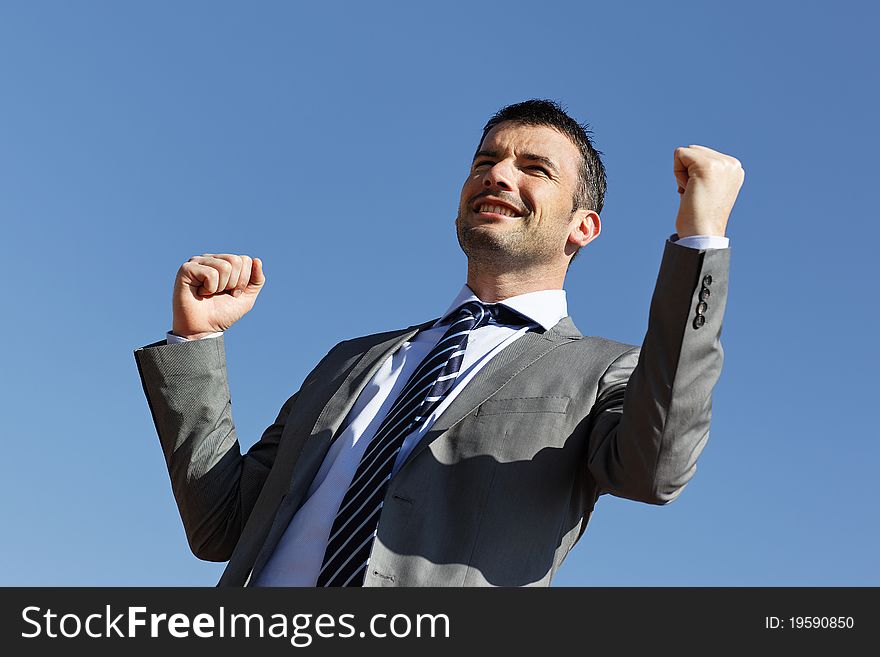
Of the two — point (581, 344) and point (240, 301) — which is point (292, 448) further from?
point (581, 344)

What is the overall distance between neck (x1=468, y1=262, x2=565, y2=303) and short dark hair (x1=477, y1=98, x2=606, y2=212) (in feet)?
1.33

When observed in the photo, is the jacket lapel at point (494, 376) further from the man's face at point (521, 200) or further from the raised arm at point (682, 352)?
the raised arm at point (682, 352)

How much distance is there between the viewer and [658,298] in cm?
329

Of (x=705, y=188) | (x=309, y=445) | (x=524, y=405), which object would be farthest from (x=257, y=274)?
(x=705, y=188)

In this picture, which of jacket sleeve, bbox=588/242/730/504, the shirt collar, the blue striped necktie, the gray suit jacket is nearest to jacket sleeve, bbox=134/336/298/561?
the gray suit jacket

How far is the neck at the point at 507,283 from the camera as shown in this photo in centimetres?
461

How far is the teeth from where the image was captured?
4598 mm

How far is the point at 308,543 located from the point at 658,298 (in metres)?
1.48

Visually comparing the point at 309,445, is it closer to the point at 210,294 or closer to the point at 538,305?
the point at 210,294

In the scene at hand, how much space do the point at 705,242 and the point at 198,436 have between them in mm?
2179

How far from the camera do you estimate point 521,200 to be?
4.63 metres

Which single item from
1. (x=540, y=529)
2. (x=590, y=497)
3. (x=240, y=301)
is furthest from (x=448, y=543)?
(x=240, y=301)

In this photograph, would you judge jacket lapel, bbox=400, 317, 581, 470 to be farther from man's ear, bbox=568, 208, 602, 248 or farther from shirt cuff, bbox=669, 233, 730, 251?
shirt cuff, bbox=669, 233, 730, 251

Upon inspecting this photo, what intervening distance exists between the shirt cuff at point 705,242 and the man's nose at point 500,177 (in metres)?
1.43
